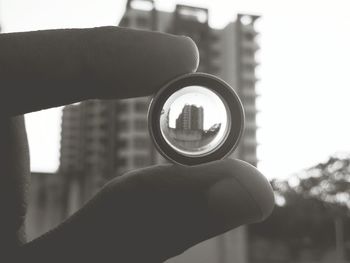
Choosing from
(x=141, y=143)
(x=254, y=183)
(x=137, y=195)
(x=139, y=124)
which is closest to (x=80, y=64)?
(x=137, y=195)

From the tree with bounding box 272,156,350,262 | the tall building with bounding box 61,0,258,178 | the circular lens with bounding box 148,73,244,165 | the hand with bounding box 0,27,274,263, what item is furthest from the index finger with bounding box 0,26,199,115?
the tree with bounding box 272,156,350,262

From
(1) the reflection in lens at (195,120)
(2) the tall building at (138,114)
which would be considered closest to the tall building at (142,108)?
(2) the tall building at (138,114)

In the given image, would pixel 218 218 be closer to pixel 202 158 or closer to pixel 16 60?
pixel 202 158

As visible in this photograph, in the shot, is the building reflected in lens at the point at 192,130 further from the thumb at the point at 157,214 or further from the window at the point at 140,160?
the window at the point at 140,160

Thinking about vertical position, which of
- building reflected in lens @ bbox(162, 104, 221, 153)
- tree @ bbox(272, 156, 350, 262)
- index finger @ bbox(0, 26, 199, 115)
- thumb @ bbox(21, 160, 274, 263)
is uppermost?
index finger @ bbox(0, 26, 199, 115)

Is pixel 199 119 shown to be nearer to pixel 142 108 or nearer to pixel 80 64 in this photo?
pixel 80 64

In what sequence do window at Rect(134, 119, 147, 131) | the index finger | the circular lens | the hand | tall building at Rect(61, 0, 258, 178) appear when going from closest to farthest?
the index finger
the hand
the circular lens
tall building at Rect(61, 0, 258, 178)
window at Rect(134, 119, 147, 131)

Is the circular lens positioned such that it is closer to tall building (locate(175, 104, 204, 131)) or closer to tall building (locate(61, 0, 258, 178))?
tall building (locate(175, 104, 204, 131))

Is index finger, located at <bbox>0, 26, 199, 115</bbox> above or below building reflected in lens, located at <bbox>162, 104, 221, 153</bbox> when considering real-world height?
above
